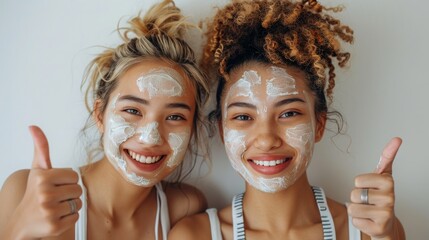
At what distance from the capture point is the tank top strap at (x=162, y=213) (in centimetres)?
140

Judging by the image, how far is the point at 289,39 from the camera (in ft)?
4.09

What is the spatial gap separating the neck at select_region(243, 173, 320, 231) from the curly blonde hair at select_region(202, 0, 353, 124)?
0.28 m

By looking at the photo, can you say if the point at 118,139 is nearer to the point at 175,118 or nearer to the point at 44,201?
the point at 175,118

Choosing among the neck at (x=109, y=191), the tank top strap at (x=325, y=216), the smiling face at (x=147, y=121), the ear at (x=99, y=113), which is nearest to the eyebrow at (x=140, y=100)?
the smiling face at (x=147, y=121)

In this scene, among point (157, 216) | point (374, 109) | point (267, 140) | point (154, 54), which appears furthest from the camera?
point (374, 109)

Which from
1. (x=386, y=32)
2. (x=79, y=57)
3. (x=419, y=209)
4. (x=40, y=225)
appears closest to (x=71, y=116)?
(x=79, y=57)

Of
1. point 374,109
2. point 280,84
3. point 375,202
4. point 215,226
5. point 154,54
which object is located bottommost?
point 215,226

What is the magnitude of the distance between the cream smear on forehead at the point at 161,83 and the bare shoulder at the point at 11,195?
47cm

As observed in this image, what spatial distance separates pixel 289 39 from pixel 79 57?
78 cm

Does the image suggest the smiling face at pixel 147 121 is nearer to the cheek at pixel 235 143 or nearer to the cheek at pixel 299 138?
the cheek at pixel 235 143

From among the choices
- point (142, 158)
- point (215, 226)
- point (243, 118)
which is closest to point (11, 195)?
point (142, 158)

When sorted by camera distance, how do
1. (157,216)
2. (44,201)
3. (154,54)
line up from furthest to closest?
1. (157,216)
2. (154,54)
3. (44,201)

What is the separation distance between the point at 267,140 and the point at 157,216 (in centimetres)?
48

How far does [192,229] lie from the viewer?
1.34m
